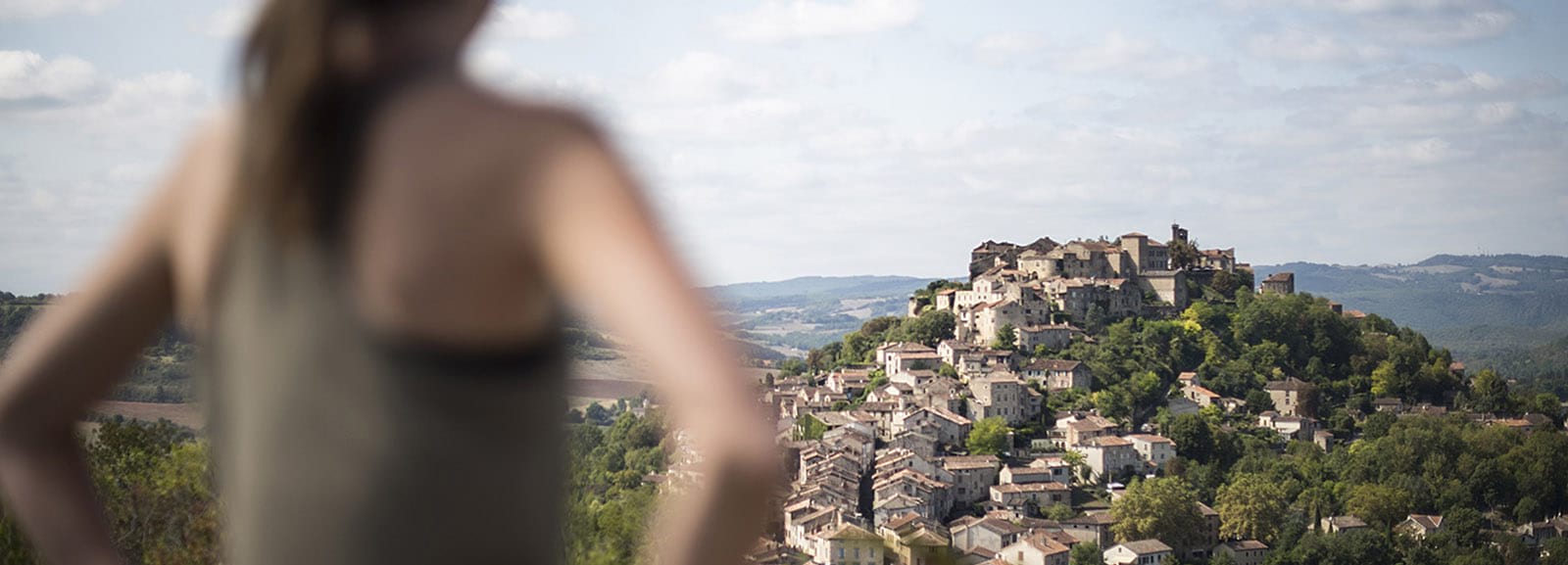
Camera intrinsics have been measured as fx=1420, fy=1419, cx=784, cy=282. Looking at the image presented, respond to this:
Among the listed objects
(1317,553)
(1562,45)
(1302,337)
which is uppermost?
(1562,45)

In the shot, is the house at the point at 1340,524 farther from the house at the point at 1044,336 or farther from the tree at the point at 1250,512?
the house at the point at 1044,336

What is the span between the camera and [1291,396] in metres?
49.5

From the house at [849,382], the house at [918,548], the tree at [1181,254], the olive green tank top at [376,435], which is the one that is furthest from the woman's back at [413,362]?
the tree at [1181,254]

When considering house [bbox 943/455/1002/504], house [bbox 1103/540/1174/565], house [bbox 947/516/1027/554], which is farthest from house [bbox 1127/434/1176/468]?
house [bbox 947/516/1027/554]

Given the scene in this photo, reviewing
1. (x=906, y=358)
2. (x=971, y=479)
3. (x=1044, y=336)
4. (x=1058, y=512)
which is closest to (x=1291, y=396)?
(x=1044, y=336)

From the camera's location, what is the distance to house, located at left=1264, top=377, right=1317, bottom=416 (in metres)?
49.3

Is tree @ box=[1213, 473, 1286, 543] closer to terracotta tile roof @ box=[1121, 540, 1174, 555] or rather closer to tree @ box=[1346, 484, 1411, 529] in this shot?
tree @ box=[1346, 484, 1411, 529]

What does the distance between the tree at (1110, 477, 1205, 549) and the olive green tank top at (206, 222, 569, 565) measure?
37.3 m

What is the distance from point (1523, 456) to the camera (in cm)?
4547

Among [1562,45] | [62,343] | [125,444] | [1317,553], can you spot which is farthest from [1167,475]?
[1562,45]

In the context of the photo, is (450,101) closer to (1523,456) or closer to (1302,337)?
(1523,456)

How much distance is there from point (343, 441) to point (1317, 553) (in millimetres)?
40518

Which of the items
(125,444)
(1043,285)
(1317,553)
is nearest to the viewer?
(125,444)

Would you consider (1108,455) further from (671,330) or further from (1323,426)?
(671,330)
